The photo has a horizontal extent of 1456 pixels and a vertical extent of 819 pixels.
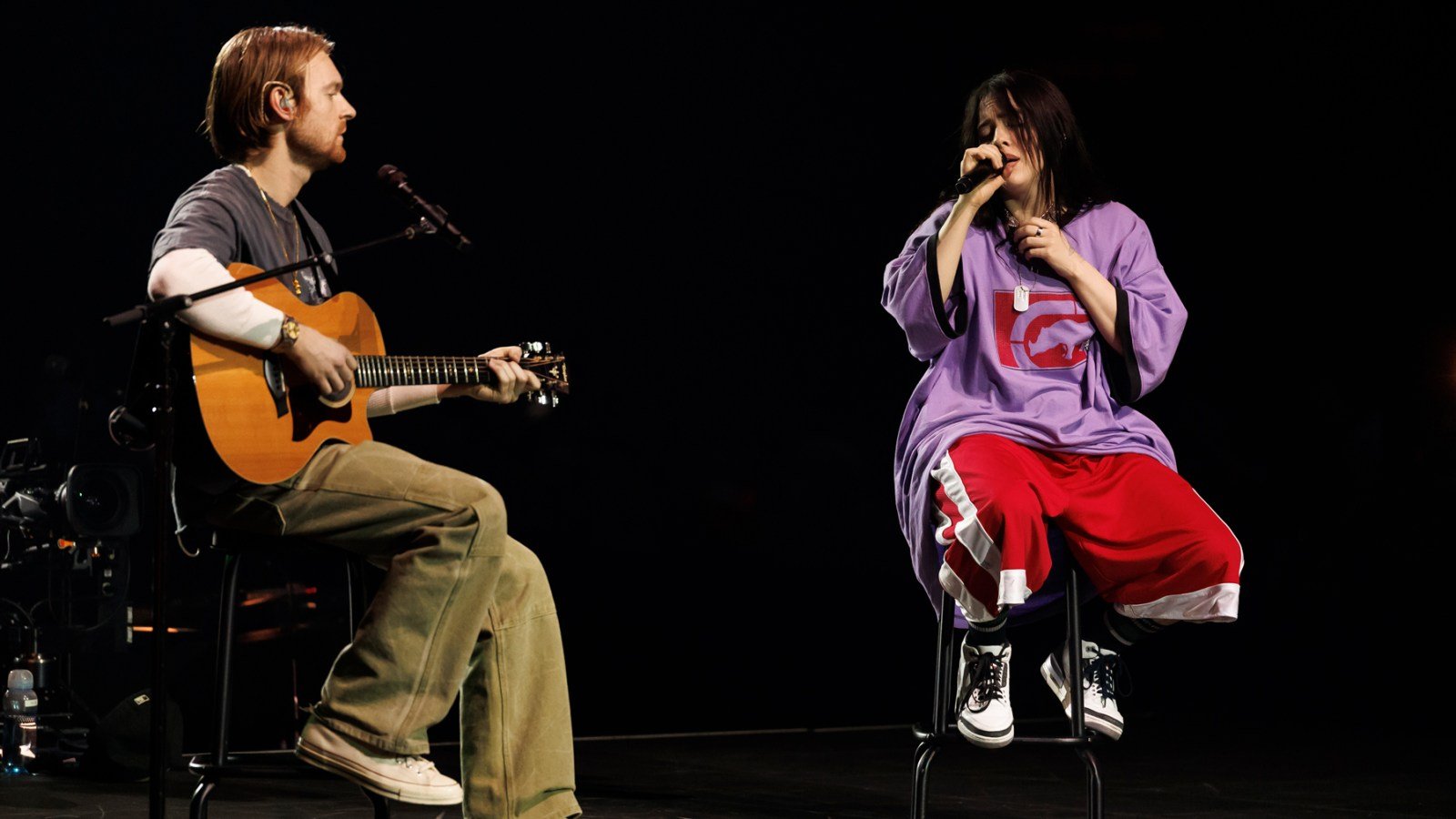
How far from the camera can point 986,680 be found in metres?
2.50

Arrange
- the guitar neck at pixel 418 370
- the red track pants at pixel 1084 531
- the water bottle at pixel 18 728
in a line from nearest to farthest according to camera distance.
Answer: the guitar neck at pixel 418 370 < the red track pants at pixel 1084 531 < the water bottle at pixel 18 728

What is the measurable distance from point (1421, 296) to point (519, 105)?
3.45 metres

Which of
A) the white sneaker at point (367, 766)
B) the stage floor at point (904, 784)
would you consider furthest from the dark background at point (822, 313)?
the white sneaker at point (367, 766)

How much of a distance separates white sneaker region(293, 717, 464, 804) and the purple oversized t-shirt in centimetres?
92

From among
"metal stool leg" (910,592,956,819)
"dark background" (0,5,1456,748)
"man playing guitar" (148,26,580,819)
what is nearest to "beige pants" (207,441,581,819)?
"man playing guitar" (148,26,580,819)

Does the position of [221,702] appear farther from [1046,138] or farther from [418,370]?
[1046,138]

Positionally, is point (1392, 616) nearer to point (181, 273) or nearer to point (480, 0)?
point (480, 0)

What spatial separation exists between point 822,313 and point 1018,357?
3.43 metres

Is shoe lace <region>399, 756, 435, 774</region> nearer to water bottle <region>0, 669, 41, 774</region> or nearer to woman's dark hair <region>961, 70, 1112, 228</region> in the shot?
woman's dark hair <region>961, 70, 1112, 228</region>

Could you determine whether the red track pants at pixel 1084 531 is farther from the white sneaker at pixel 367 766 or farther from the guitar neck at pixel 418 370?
the white sneaker at pixel 367 766

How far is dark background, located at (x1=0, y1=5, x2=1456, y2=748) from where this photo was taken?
17.8 ft

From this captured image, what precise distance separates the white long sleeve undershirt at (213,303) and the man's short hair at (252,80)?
0.33 metres

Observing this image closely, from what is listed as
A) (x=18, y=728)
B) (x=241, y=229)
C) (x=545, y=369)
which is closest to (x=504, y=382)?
(x=545, y=369)

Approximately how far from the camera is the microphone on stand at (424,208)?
217 cm
